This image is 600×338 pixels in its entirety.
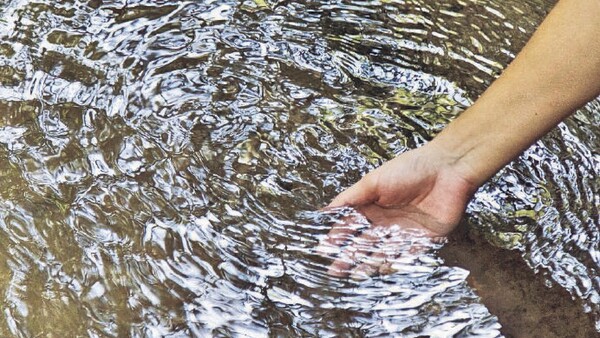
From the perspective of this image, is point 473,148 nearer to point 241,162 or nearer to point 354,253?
point 354,253

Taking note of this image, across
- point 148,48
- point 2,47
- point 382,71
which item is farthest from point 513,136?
point 2,47

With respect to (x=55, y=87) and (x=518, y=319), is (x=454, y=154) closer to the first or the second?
(x=518, y=319)

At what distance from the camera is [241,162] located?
2742 millimetres

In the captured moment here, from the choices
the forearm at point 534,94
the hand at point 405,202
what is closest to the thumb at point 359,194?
the hand at point 405,202

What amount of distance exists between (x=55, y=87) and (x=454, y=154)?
1.54 m

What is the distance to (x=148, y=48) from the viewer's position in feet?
10.4

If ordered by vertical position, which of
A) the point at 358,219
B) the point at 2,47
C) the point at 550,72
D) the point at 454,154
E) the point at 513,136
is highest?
the point at 550,72

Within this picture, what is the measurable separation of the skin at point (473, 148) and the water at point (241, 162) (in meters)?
0.10

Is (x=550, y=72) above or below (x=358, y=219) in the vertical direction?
above

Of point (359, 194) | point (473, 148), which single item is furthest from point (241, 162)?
point (473, 148)

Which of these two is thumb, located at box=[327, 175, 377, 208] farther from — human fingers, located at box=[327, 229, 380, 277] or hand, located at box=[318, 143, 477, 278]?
human fingers, located at box=[327, 229, 380, 277]

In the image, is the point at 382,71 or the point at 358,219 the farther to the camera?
the point at 382,71

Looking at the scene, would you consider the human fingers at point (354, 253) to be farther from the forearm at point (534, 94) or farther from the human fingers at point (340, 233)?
the forearm at point (534, 94)

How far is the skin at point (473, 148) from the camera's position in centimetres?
226
